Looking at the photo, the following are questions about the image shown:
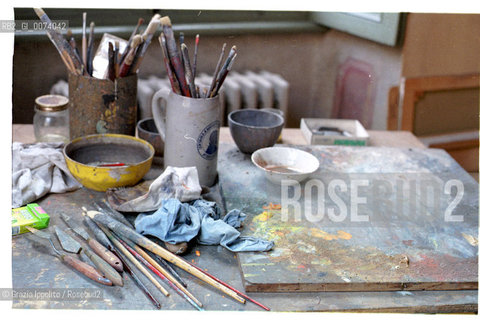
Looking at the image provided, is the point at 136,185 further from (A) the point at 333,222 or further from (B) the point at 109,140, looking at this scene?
(A) the point at 333,222

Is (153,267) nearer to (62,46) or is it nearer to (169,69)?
(169,69)

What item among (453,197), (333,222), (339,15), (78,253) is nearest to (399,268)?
(333,222)

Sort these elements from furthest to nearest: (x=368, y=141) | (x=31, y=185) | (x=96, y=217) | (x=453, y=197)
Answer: (x=368, y=141) < (x=453, y=197) < (x=31, y=185) < (x=96, y=217)

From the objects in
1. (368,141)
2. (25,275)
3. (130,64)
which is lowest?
(25,275)

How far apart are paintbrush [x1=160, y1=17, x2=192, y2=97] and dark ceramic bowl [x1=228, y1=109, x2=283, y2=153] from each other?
0.25m

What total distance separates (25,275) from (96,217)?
8.2 inches

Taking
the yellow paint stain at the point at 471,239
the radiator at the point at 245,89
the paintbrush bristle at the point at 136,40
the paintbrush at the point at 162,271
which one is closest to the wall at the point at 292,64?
the radiator at the point at 245,89

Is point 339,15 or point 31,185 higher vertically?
point 339,15

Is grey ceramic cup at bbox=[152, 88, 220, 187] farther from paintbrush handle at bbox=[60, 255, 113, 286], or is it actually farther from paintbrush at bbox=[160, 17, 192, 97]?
paintbrush handle at bbox=[60, 255, 113, 286]

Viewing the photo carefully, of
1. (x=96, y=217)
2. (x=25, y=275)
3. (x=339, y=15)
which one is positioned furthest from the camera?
(x=339, y=15)

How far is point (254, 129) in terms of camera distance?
1.49 meters

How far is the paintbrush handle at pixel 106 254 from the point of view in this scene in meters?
1.03

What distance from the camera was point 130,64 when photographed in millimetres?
1373

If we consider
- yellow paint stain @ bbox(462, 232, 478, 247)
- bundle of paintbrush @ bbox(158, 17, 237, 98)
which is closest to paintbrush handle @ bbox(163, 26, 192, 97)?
bundle of paintbrush @ bbox(158, 17, 237, 98)
